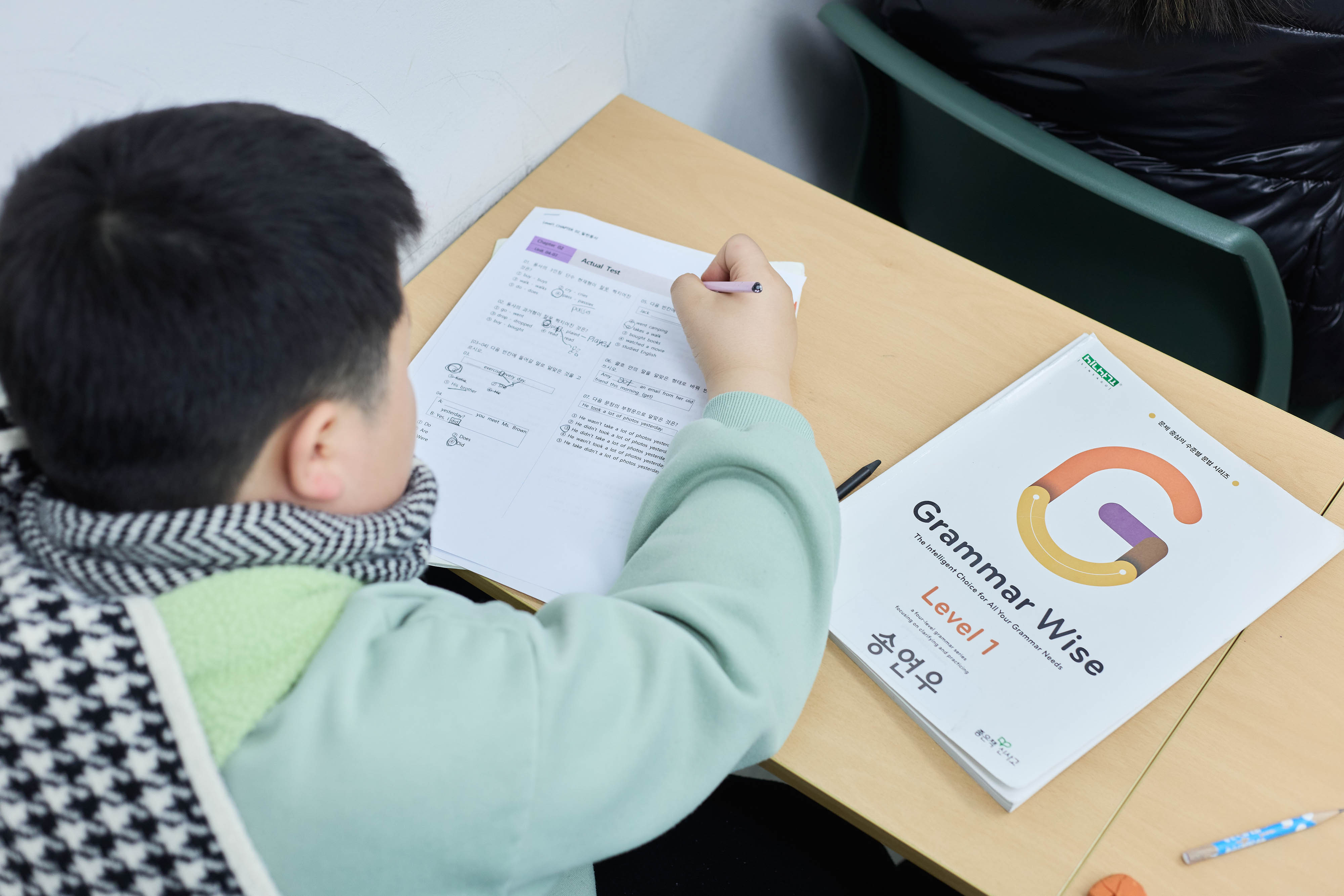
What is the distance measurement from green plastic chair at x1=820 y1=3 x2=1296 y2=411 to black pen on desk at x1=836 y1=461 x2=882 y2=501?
1.37ft

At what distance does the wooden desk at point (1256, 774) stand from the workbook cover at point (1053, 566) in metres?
0.03

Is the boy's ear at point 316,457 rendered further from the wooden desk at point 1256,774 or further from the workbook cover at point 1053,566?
the wooden desk at point 1256,774

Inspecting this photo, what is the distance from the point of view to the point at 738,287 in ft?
2.72

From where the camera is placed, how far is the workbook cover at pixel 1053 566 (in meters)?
0.66

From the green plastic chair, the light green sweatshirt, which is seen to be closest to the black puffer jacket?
the green plastic chair

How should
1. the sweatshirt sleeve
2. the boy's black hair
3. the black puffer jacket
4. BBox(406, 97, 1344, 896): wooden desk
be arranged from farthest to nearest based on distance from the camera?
the black puffer jacket
BBox(406, 97, 1344, 896): wooden desk
the sweatshirt sleeve
the boy's black hair

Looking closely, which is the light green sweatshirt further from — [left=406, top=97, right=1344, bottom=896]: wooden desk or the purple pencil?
the purple pencil

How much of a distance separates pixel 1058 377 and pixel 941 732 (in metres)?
0.35

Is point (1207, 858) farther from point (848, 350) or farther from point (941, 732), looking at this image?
point (848, 350)

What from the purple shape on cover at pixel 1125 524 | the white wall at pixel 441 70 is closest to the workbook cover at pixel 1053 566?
the purple shape on cover at pixel 1125 524

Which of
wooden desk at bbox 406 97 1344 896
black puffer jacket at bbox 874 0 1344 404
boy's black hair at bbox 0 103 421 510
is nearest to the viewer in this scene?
boy's black hair at bbox 0 103 421 510

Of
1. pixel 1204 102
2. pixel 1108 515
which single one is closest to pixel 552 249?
pixel 1108 515

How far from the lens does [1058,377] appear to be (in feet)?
2.68

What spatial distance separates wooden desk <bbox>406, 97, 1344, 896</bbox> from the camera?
2.06 ft
